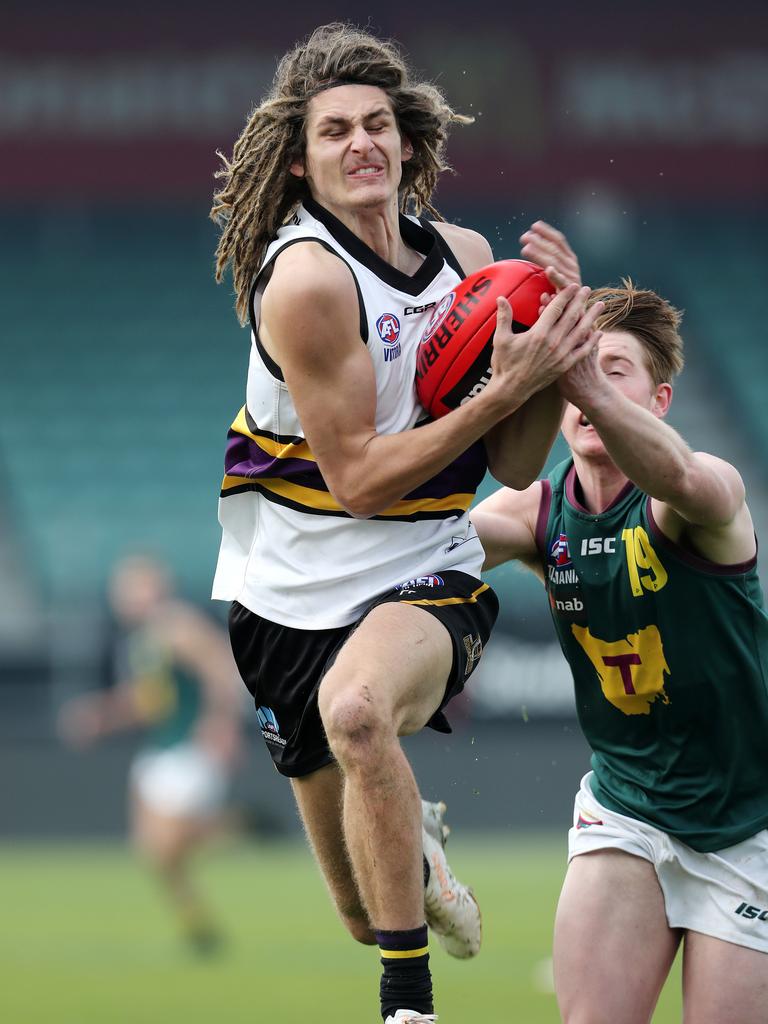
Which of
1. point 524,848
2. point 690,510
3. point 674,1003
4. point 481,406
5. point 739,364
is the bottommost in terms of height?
point 524,848

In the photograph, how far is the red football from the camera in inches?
186

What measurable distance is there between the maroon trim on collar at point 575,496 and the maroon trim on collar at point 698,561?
0.59 ft

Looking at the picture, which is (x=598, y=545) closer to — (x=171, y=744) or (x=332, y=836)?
(x=332, y=836)

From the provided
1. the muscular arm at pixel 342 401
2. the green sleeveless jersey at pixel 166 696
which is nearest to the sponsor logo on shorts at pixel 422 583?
the muscular arm at pixel 342 401

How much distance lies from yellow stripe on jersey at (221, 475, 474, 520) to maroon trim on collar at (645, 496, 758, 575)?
0.58 metres

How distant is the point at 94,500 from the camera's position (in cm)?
1966

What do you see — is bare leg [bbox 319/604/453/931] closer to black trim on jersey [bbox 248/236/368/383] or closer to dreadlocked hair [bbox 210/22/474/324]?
black trim on jersey [bbox 248/236/368/383]

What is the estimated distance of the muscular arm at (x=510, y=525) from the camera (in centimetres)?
535

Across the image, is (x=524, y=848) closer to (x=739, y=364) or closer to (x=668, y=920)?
(x=739, y=364)

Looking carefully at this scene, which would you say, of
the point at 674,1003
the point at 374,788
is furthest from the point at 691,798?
the point at 674,1003

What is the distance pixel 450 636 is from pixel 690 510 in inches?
29.8

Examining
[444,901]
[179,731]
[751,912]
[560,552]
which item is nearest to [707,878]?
[751,912]

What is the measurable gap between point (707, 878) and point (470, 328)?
5.70ft

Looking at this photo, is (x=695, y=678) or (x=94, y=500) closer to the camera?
(x=695, y=678)
